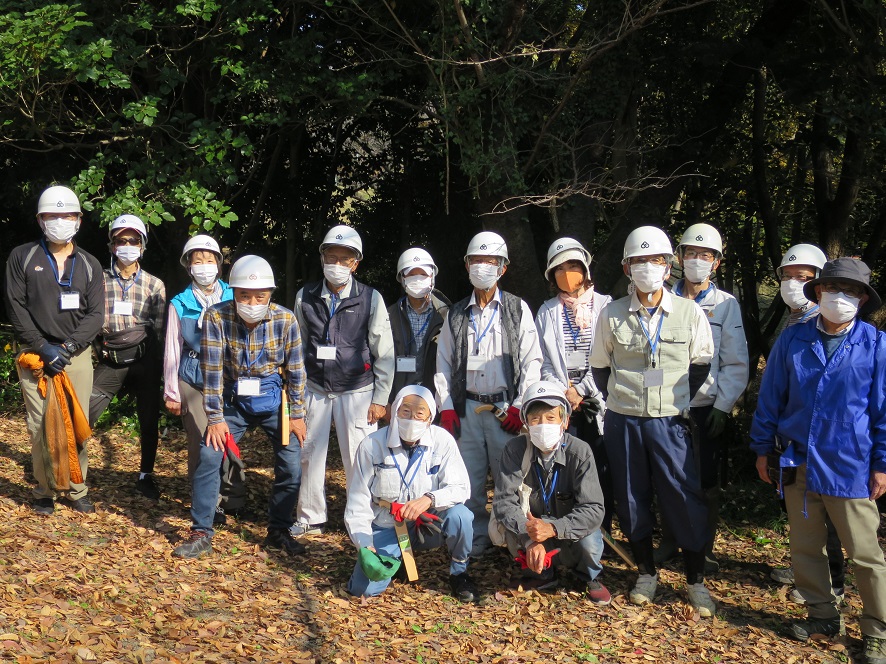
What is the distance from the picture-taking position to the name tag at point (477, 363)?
239 inches

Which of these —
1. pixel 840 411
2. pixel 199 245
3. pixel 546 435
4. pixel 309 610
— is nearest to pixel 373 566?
pixel 309 610

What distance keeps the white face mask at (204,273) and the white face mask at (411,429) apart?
192 cm

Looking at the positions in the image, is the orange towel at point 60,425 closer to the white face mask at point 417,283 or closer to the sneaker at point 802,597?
the white face mask at point 417,283

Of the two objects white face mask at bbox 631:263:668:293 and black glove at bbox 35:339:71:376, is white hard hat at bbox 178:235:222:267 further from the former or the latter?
white face mask at bbox 631:263:668:293

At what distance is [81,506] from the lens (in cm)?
671

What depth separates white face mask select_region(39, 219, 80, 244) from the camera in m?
6.32

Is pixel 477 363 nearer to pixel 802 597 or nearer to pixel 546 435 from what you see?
pixel 546 435

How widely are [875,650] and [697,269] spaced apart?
8.14 ft

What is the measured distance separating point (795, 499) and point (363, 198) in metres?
7.14

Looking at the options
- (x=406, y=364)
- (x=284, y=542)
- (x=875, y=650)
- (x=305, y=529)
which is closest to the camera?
(x=875, y=650)

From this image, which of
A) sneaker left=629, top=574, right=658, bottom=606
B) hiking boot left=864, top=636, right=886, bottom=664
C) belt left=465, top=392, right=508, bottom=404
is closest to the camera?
hiking boot left=864, top=636, right=886, bottom=664

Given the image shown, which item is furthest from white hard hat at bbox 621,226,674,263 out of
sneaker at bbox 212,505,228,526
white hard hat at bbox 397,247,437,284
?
sneaker at bbox 212,505,228,526

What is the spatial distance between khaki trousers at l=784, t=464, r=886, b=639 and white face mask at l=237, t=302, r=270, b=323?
3.46 metres

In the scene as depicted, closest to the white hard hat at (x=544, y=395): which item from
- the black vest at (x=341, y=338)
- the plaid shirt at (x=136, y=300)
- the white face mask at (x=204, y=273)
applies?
the black vest at (x=341, y=338)
